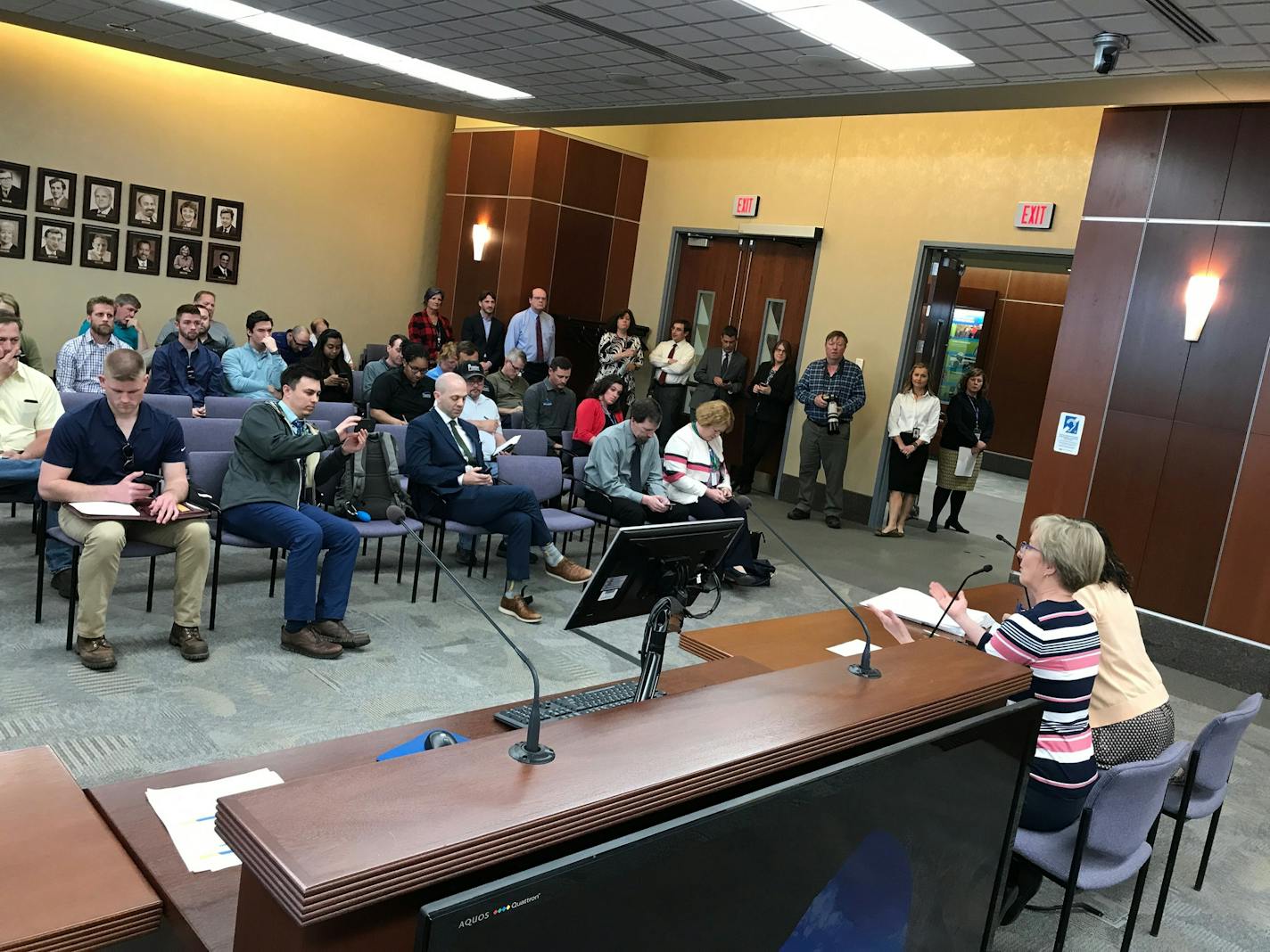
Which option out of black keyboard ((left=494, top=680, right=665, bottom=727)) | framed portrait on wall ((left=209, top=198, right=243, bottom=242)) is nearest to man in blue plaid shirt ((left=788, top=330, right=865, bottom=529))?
framed portrait on wall ((left=209, top=198, right=243, bottom=242))

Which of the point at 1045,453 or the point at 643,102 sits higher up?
the point at 643,102

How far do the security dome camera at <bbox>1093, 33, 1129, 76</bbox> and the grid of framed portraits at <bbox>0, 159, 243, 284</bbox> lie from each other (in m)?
8.90

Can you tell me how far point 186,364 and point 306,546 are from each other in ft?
10.8

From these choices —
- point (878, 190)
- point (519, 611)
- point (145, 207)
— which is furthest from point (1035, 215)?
point (145, 207)

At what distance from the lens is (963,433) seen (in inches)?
375

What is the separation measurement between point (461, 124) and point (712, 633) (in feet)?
34.6

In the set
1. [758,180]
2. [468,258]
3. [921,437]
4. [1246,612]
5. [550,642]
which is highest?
[758,180]

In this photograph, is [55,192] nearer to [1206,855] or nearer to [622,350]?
[622,350]

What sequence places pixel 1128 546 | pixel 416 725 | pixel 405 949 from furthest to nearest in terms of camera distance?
1. pixel 1128 546
2. pixel 416 725
3. pixel 405 949

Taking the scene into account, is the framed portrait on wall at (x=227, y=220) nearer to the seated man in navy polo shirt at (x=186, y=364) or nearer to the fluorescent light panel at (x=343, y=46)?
the fluorescent light panel at (x=343, y=46)

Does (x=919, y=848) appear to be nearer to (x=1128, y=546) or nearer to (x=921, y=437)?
(x=1128, y=546)

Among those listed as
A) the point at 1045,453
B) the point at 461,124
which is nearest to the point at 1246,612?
the point at 1045,453

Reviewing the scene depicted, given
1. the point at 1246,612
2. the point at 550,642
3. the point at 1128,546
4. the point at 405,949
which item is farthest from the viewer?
the point at 1128,546

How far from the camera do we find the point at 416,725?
8.42 ft
